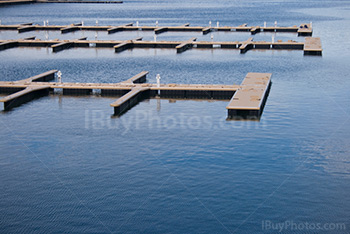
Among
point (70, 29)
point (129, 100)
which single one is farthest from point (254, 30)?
point (129, 100)

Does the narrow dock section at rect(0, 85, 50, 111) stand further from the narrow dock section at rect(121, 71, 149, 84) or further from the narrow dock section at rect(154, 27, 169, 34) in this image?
the narrow dock section at rect(154, 27, 169, 34)

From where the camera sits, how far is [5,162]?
110 feet

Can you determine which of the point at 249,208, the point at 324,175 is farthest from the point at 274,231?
the point at 324,175

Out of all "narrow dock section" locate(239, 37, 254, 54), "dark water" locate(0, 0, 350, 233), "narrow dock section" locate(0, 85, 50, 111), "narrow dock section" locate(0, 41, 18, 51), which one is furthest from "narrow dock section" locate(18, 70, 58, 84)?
"narrow dock section" locate(239, 37, 254, 54)

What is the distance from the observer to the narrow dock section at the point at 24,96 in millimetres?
46375

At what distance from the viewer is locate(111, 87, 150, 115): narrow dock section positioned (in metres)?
44.2

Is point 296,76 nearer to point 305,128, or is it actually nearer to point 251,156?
point 305,128

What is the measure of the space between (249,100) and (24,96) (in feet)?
65.3

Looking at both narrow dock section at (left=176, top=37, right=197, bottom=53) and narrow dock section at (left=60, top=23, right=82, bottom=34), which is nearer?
narrow dock section at (left=176, top=37, right=197, bottom=53)

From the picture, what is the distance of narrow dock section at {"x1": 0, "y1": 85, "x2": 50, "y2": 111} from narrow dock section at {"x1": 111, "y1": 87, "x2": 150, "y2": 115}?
8.82m

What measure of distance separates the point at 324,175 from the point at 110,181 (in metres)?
12.0

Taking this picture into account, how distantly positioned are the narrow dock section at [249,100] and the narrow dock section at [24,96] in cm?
1817

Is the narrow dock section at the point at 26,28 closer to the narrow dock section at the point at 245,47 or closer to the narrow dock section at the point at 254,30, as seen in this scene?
the narrow dock section at the point at 254,30

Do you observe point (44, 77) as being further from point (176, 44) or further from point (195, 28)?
point (195, 28)
